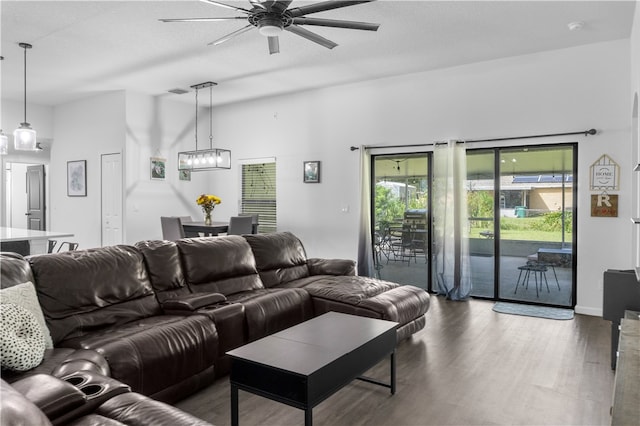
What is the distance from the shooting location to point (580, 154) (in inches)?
199

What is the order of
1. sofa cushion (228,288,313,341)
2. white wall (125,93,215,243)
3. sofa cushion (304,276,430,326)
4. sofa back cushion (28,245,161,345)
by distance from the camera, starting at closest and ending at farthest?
sofa back cushion (28,245,161,345), sofa cushion (228,288,313,341), sofa cushion (304,276,430,326), white wall (125,93,215,243)

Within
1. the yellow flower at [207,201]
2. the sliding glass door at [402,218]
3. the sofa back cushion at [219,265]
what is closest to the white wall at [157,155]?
the yellow flower at [207,201]

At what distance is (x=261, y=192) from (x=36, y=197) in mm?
4746

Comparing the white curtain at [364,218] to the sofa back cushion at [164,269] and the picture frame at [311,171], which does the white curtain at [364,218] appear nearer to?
the picture frame at [311,171]

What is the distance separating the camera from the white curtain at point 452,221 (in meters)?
5.79

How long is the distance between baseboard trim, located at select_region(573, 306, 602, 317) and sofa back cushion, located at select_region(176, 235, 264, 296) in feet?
12.1

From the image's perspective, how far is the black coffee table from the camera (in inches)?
83.5

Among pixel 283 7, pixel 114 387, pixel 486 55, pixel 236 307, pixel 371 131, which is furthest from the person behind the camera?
pixel 371 131

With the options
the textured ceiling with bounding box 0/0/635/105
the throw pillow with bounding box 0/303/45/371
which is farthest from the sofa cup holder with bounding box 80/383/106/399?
the textured ceiling with bounding box 0/0/635/105

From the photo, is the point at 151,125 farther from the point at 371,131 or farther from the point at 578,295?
the point at 578,295

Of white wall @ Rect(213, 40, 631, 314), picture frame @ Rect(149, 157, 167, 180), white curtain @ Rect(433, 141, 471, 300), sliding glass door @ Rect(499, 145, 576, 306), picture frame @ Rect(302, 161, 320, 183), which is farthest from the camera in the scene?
picture frame @ Rect(149, 157, 167, 180)

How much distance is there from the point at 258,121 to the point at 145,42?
2.99 meters

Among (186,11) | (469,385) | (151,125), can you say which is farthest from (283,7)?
(151,125)

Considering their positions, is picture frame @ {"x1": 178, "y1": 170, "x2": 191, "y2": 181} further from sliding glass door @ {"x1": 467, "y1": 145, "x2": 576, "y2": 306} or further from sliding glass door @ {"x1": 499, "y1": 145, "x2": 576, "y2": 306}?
sliding glass door @ {"x1": 499, "y1": 145, "x2": 576, "y2": 306}
